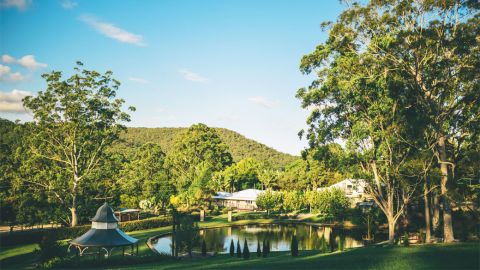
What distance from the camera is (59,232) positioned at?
34.6 meters

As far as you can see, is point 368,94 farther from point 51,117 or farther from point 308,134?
point 51,117

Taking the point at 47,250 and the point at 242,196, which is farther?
the point at 242,196

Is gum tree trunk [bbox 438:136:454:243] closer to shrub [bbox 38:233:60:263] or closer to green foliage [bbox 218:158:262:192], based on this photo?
shrub [bbox 38:233:60:263]

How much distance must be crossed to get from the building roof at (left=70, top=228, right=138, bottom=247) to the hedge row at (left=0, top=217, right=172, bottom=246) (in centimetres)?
948

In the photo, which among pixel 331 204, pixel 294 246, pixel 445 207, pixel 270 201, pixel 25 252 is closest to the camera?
pixel 294 246

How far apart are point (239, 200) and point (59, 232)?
115ft

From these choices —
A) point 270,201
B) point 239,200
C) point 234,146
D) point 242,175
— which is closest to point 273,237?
point 270,201

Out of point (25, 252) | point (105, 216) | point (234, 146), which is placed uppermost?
point (234, 146)

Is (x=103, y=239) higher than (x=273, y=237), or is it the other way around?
(x=103, y=239)

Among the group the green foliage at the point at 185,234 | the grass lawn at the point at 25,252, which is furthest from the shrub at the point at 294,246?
the grass lawn at the point at 25,252

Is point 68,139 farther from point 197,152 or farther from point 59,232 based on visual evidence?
point 197,152

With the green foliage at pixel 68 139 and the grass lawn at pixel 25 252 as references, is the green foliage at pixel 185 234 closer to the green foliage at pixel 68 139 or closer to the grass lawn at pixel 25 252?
the grass lawn at pixel 25 252

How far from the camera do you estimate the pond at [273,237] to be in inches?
1246

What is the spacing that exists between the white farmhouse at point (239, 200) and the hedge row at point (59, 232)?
21914 millimetres
